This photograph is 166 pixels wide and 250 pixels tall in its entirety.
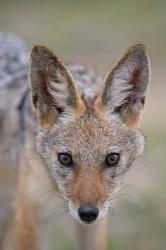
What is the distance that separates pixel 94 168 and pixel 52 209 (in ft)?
4.57

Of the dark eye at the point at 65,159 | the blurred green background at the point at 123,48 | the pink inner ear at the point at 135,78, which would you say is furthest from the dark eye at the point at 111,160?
the blurred green background at the point at 123,48

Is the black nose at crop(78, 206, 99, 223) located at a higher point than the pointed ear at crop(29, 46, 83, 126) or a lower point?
lower

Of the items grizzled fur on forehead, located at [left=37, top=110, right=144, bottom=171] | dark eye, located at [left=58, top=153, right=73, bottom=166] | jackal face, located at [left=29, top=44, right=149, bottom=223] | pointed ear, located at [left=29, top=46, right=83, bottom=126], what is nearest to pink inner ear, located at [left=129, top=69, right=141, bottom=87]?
jackal face, located at [left=29, top=44, right=149, bottom=223]

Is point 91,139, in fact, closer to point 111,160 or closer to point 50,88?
point 111,160

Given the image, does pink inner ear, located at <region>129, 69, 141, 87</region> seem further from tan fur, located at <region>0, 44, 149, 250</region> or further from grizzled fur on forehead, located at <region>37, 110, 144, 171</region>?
grizzled fur on forehead, located at <region>37, 110, 144, 171</region>

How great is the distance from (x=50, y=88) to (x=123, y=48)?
31.9 feet

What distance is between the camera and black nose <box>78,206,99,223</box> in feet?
21.5

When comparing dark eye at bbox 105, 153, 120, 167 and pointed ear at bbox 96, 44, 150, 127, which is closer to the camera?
dark eye at bbox 105, 153, 120, 167

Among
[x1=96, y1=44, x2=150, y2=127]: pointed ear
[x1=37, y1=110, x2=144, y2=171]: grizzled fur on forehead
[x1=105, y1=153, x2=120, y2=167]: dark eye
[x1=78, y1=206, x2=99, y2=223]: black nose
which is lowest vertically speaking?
[x1=78, y1=206, x2=99, y2=223]: black nose

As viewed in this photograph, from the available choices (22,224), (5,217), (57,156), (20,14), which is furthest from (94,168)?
(20,14)

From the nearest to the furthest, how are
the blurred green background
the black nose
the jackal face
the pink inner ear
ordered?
the black nose → the jackal face → the pink inner ear → the blurred green background

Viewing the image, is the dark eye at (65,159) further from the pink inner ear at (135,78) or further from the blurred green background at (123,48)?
the blurred green background at (123,48)

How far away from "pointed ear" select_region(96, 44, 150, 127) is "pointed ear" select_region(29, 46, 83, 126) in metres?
0.26

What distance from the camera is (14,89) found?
29.0 feet
